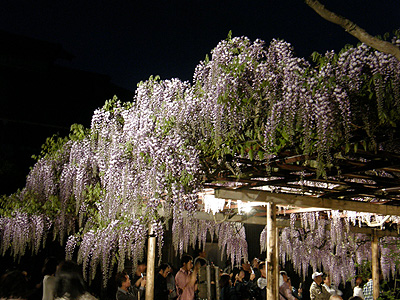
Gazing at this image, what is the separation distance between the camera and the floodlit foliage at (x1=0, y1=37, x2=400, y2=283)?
305cm

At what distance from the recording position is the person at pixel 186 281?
5695mm

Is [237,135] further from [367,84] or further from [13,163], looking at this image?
[13,163]

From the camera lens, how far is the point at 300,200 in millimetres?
5852

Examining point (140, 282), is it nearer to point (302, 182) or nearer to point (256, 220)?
point (256, 220)

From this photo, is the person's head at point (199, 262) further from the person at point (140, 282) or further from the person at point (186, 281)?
the person at point (140, 282)

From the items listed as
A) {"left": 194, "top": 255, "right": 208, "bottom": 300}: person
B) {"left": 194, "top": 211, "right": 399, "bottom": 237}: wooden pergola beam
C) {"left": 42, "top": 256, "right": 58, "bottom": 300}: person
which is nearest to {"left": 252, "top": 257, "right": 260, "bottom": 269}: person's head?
{"left": 194, "top": 211, "right": 399, "bottom": 237}: wooden pergola beam

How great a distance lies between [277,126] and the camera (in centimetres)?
340

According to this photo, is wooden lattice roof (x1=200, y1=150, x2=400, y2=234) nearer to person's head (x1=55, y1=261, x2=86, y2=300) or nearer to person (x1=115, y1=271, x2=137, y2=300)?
person's head (x1=55, y1=261, x2=86, y2=300)

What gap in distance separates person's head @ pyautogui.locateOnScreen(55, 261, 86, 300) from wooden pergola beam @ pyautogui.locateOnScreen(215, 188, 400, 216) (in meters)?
2.58

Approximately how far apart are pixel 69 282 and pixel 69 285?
2cm

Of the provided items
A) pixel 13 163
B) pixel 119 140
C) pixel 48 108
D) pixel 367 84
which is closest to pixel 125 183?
pixel 119 140

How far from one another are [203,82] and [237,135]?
2.67 feet

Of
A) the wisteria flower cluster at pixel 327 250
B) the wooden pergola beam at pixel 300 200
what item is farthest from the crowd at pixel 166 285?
the wisteria flower cluster at pixel 327 250

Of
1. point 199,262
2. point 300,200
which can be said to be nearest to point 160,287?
point 199,262
